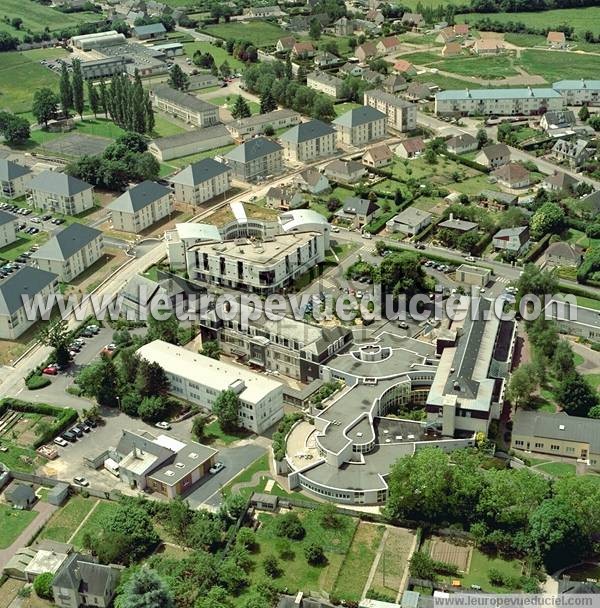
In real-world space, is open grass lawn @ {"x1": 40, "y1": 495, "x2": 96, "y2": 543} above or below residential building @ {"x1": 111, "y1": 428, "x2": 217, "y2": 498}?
below

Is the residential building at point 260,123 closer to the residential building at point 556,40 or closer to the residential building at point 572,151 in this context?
the residential building at point 572,151

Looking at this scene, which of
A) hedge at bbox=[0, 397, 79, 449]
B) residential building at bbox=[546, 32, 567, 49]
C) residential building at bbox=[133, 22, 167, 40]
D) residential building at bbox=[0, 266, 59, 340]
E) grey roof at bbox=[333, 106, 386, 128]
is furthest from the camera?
residential building at bbox=[133, 22, 167, 40]

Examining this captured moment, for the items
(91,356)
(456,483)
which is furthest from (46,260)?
(456,483)

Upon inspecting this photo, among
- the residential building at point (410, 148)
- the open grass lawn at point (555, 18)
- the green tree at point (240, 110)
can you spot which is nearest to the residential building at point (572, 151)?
the residential building at point (410, 148)

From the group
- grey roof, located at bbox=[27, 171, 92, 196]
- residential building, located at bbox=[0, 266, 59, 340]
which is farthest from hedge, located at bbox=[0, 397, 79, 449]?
grey roof, located at bbox=[27, 171, 92, 196]

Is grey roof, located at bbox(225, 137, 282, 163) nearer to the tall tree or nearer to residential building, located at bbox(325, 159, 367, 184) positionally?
residential building, located at bbox(325, 159, 367, 184)
